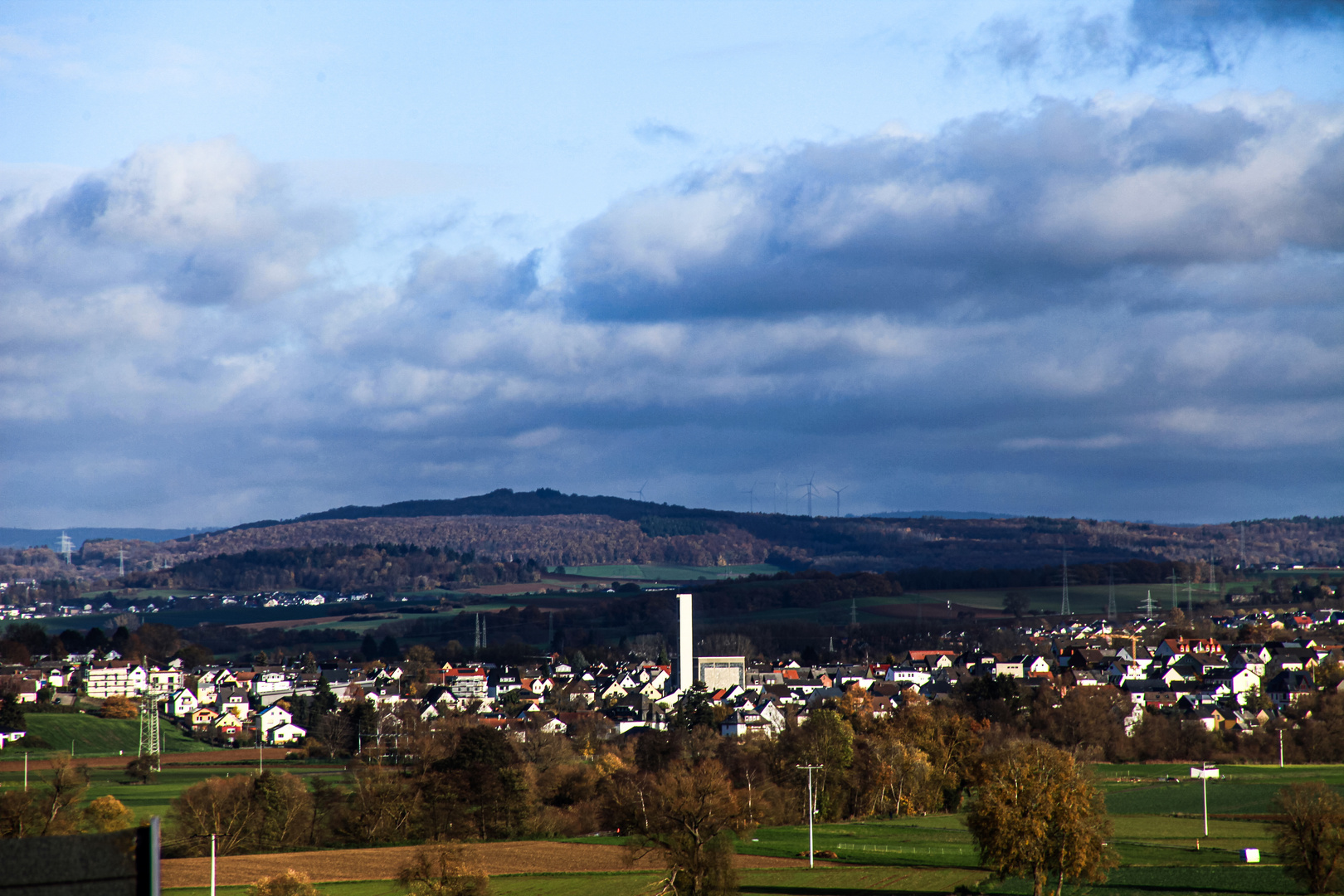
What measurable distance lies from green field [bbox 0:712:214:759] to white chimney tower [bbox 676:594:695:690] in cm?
4160

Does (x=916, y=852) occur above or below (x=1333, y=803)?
below

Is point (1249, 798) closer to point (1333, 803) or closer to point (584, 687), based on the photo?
point (1333, 803)

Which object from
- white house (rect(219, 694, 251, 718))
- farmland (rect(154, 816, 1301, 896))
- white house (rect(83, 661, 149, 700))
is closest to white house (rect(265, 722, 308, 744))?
white house (rect(219, 694, 251, 718))

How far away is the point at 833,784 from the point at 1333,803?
26634 millimetres

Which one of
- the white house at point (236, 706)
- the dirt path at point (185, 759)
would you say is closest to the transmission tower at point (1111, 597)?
the white house at point (236, 706)

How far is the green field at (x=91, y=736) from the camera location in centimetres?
7869

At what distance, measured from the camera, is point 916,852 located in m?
42.2

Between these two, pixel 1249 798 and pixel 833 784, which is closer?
pixel 1249 798

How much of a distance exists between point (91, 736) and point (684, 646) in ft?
166

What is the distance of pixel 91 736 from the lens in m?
83.6

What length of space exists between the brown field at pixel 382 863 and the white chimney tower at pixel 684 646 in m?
67.0

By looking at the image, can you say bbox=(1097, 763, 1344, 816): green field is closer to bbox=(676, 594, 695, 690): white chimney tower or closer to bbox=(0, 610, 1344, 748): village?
bbox=(0, 610, 1344, 748): village

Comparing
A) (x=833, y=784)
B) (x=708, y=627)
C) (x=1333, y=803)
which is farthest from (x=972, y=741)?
(x=708, y=627)

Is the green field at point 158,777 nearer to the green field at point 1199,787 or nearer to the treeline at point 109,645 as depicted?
the green field at point 1199,787
